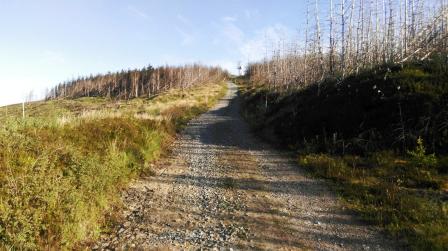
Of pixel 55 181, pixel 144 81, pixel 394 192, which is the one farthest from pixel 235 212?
pixel 144 81

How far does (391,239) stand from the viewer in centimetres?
653

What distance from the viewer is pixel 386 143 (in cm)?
1280

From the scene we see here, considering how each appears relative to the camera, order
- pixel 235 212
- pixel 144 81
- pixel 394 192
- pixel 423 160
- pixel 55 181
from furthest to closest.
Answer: pixel 144 81 → pixel 423 160 → pixel 394 192 → pixel 235 212 → pixel 55 181

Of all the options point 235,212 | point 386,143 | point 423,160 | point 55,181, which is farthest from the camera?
point 386,143

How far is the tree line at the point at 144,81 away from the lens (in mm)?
101500

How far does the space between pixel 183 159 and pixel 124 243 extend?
7.46m

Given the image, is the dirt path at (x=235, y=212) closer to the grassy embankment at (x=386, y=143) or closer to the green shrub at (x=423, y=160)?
the grassy embankment at (x=386, y=143)

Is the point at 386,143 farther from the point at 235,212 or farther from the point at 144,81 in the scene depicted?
the point at 144,81

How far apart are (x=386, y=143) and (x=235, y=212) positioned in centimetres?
748

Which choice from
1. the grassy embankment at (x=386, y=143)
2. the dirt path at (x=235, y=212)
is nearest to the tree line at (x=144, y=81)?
the grassy embankment at (x=386, y=143)

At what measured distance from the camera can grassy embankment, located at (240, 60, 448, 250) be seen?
746 cm

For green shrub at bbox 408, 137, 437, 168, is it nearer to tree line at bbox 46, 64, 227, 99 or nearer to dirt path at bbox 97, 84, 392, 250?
dirt path at bbox 97, 84, 392, 250

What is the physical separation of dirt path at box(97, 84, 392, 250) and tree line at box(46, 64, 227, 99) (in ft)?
269

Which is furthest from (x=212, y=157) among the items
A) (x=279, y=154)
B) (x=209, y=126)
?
(x=209, y=126)
